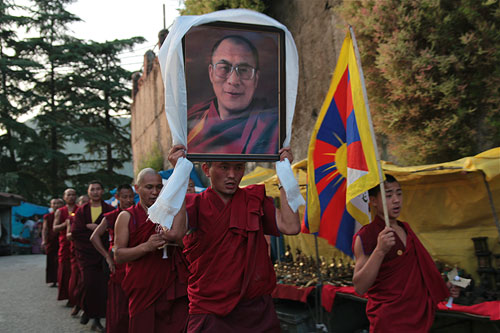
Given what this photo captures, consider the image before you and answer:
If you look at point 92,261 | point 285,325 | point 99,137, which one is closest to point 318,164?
point 285,325

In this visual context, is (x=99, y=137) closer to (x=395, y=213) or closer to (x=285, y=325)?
(x=285, y=325)

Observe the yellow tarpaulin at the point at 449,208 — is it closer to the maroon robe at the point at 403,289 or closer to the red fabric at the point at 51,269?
the maroon robe at the point at 403,289

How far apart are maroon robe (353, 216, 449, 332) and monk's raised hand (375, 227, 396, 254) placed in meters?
0.13

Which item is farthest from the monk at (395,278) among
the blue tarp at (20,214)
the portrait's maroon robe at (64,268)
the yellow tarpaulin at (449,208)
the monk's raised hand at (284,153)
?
the blue tarp at (20,214)

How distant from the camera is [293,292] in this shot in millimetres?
5703

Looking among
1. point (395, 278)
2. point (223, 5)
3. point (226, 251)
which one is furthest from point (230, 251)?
point (223, 5)

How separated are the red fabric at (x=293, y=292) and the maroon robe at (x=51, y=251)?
6.73 meters

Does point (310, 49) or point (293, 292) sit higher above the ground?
point (310, 49)

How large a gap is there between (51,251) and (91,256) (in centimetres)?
470

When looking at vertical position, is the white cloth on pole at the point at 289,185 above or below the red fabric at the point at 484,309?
above

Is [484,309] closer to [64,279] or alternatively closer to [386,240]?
[386,240]

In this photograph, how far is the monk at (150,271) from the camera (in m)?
3.80

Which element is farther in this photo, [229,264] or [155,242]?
[155,242]

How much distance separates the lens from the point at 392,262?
2.99m
